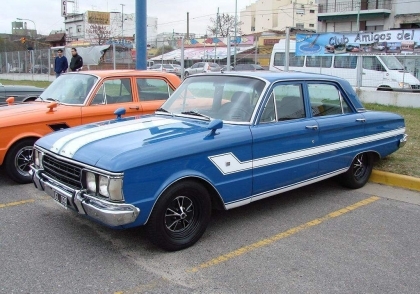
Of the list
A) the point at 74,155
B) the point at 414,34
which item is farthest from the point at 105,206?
the point at 414,34

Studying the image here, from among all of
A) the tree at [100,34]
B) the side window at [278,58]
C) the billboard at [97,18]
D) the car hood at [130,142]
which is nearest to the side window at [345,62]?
the side window at [278,58]

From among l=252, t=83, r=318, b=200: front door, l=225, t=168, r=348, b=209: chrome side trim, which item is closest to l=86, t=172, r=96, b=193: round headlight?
l=225, t=168, r=348, b=209: chrome side trim

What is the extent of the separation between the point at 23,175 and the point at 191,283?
3.76 m

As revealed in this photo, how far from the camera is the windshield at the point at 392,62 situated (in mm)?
16328

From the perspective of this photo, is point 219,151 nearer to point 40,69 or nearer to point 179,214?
point 179,214

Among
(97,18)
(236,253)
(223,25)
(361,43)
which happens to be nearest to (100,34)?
(223,25)

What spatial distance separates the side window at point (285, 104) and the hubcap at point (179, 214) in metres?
1.30

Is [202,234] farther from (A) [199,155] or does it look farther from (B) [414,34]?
(B) [414,34]

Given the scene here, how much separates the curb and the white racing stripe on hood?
336 centimetres

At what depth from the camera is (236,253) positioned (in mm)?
4105

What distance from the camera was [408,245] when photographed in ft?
14.2

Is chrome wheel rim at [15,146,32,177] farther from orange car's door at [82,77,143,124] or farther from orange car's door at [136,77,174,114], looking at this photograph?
orange car's door at [136,77,174,114]

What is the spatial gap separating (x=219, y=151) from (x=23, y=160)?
3.38 metres

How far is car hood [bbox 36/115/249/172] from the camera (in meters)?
3.78
